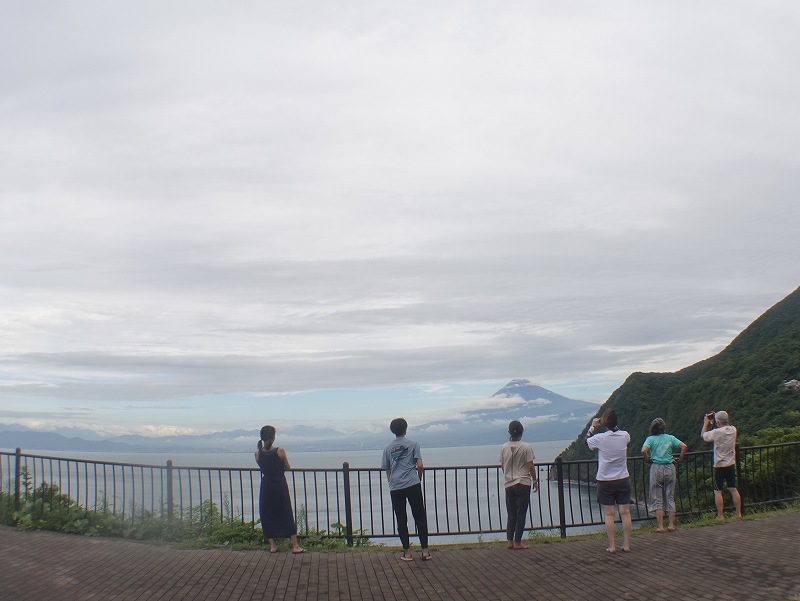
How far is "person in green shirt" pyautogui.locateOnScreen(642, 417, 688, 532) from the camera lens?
35.8 ft

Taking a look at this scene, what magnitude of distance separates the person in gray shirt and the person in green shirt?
3.89m

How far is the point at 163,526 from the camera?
10750 millimetres

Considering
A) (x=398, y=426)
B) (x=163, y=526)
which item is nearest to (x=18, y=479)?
(x=163, y=526)

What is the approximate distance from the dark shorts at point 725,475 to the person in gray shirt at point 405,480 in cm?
546

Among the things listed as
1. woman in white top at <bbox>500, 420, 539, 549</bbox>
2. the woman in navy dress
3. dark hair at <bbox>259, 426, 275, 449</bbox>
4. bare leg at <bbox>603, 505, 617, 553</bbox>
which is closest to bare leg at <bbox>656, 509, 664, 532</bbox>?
bare leg at <bbox>603, 505, 617, 553</bbox>

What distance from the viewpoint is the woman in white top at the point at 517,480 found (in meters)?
9.95

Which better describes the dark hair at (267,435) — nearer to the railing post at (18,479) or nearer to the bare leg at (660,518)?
the railing post at (18,479)

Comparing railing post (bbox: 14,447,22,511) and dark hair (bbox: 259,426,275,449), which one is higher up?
dark hair (bbox: 259,426,275,449)

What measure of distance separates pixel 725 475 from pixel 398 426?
6.05 m

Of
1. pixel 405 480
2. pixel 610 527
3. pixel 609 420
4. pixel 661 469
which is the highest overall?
pixel 609 420

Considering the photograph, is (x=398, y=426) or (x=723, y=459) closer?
(x=398, y=426)

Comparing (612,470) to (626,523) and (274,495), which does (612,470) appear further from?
(274,495)

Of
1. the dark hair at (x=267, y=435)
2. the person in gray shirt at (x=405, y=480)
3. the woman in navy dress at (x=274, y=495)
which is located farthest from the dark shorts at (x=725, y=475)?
the dark hair at (x=267, y=435)

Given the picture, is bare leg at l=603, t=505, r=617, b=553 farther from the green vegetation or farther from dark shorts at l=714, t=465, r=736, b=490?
the green vegetation
